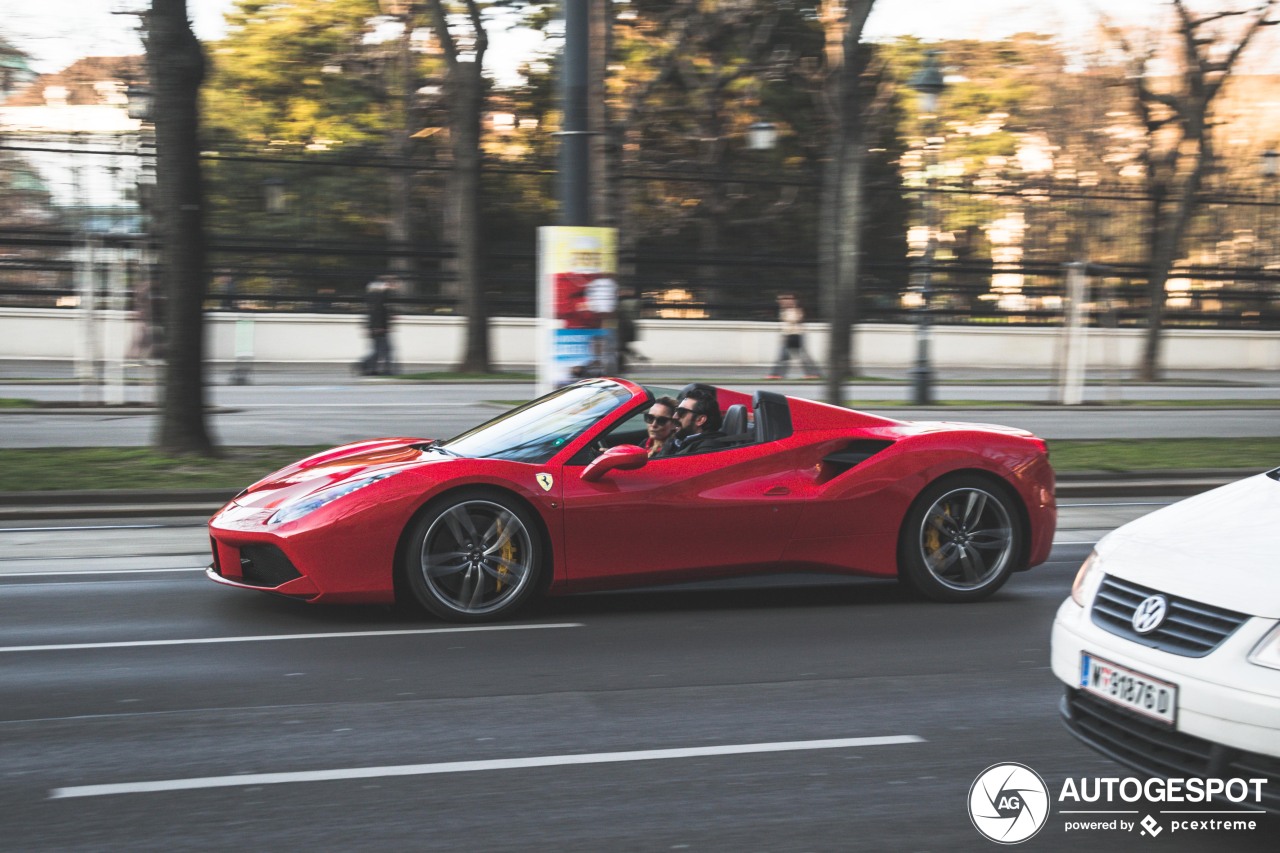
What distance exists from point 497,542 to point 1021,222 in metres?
29.0

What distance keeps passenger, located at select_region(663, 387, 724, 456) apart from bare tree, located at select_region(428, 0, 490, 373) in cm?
1921

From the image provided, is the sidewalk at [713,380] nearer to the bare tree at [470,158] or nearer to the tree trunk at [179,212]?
the bare tree at [470,158]

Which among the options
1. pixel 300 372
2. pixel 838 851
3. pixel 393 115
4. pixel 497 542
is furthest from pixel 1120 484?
pixel 393 115

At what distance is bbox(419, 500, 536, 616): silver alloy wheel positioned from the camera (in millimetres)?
6922

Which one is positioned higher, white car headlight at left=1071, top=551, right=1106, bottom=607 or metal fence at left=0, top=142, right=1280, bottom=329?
metal fence at left=0, top=142, right=1280, bottom=329

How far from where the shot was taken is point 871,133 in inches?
1519

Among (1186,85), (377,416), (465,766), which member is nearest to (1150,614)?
(465,766)

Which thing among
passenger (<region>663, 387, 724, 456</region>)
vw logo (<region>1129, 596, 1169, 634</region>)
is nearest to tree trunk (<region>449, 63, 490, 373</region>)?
passenger (<region>663, 387, 724, 456</region>)

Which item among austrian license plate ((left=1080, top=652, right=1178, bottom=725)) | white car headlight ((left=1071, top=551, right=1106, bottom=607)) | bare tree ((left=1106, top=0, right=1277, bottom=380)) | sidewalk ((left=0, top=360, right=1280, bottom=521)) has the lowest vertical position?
sidewalk ((left=0, top=360, right=1280, bottom=521))

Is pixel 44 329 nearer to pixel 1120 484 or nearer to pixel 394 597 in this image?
pixel 1120 484

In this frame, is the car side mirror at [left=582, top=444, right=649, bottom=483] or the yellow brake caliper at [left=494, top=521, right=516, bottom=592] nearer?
the car side mirror at [left=582, top=444, right=649, bottom=483]

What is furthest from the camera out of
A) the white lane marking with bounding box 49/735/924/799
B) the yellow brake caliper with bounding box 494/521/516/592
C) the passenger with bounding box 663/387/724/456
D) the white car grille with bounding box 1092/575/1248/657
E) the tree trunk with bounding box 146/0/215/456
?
the tree trunk with bounding box 146/0/215/456

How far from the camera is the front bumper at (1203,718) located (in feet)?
11.9

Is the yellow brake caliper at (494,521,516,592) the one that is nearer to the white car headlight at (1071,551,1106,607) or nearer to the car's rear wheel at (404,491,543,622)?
the car's rear wheel at (404,491,543,622)
